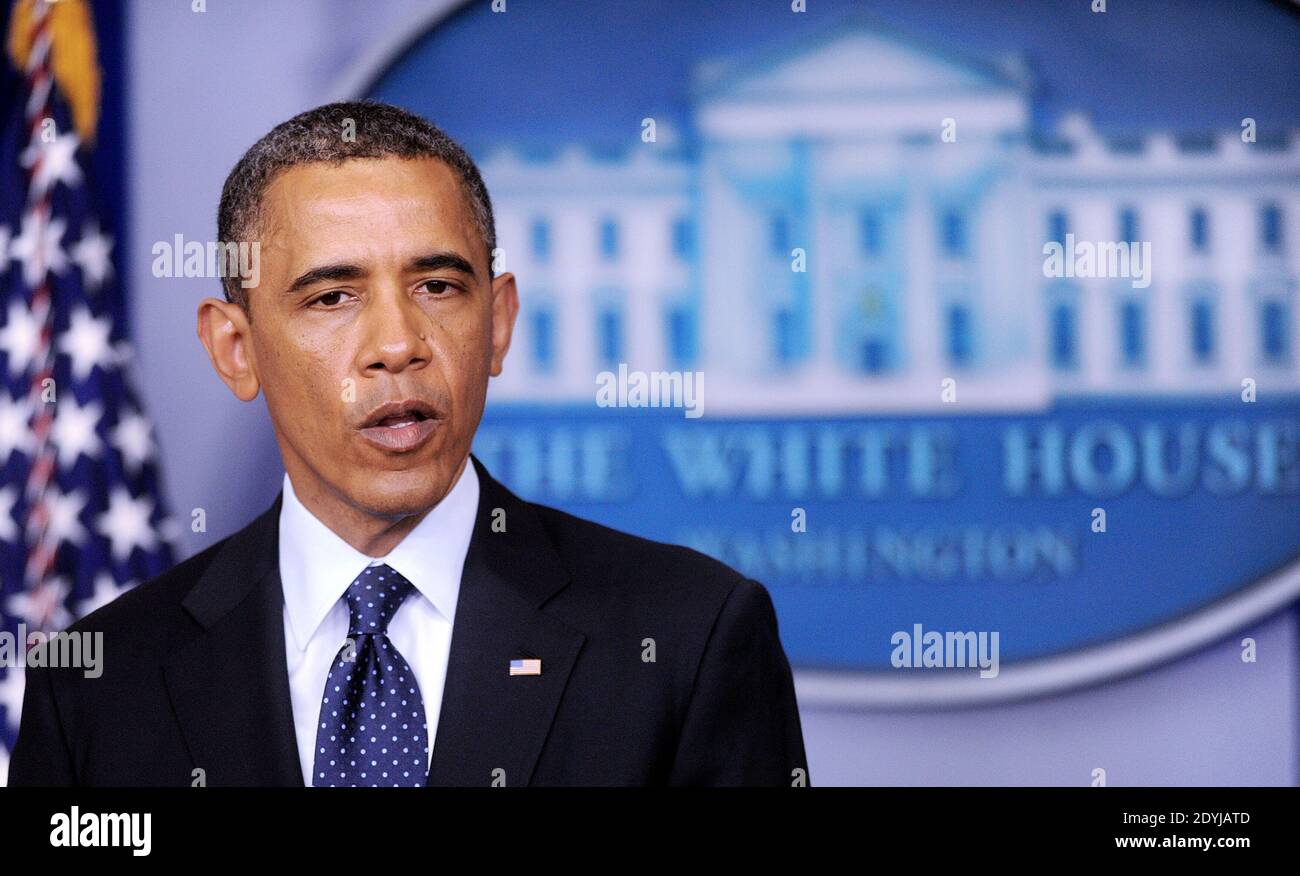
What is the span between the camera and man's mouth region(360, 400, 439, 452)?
9.03ft

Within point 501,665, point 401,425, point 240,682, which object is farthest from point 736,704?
point 240,682

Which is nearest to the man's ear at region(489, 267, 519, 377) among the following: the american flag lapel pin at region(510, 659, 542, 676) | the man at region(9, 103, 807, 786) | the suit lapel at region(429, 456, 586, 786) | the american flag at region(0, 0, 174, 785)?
the man at region(9, 103, 807, 786)

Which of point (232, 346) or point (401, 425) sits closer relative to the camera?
point (401, 425)

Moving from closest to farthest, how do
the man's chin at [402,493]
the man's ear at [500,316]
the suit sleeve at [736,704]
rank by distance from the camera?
the suit sleeve at [736,704] → the man's chin at [402,493] → the man's ear at [500,316]

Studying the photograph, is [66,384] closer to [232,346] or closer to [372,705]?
[232,346]

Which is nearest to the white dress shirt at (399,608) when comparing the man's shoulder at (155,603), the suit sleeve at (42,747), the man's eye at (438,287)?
the man's shoulder at (155,603)

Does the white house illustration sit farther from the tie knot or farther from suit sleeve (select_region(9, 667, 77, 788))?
suit sleeve (select_region(9, 667, 77, 788))

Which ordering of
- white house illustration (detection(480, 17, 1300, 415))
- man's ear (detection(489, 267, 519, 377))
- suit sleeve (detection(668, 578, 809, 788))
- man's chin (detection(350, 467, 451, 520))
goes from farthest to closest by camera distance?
white house illustration (detection(480, 17, 1300, 415)) → man's ear (detection(489, 267, 519, 377)) → man's chin (detection(350, 467, 451, 520)) → suit sleeve (detection(668, 578, 809, 788))

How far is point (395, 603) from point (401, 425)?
341 mm

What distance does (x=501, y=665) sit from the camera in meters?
2.61

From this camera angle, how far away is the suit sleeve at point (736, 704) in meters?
2.61

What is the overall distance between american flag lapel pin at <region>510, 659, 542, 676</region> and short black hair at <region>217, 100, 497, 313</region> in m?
0.77

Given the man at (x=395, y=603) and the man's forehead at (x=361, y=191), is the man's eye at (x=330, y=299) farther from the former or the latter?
the man's forehead at (x=361, y=191)
